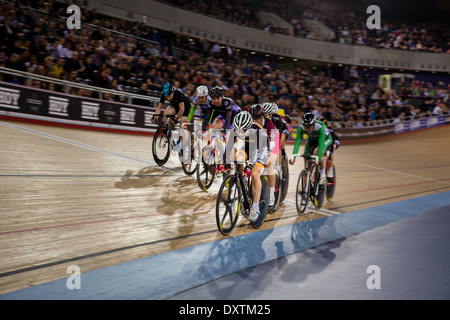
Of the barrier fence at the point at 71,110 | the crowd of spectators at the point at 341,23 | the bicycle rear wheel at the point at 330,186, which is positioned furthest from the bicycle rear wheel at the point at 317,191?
the crowd of spectators at the point at 341,23

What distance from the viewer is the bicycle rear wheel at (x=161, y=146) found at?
6246 millimetres

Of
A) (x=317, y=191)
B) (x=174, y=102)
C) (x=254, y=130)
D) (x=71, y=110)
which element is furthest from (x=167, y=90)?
(x=71, y=110)

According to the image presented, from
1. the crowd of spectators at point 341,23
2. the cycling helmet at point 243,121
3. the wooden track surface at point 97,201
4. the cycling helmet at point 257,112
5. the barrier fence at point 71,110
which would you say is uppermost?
the crowd of spectators at point 341,23

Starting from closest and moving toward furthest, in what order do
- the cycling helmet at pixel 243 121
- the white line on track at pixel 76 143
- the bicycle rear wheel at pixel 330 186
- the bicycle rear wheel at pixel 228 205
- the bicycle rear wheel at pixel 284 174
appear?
the cycling helmet at pixel 243 121 < the bicycle rear wheel at pixel 228 205 < the bicycle rear wheel at pixel 284 174 < the bicycle rear wheel at pixel 330 186 < the white line on track at pixel 76 143

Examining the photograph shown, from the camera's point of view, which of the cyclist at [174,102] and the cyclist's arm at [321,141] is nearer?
the cyclist's arm at [321,141]

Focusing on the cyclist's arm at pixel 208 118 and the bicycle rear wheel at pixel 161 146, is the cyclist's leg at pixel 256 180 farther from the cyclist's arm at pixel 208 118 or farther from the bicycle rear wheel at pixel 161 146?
the bicycle rear wheel at pixel 161 146

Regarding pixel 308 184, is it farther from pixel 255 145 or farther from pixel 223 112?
pixel 255 145

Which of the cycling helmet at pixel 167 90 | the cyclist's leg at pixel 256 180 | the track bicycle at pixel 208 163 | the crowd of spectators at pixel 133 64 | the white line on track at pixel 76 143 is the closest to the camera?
the cyclist's leg at pixel 256 180

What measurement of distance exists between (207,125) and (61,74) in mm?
4918

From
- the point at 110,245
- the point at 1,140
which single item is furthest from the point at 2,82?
the point at 110,245

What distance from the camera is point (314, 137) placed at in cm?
551

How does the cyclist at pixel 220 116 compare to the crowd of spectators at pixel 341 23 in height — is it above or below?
below

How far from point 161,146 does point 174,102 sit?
736 mm
